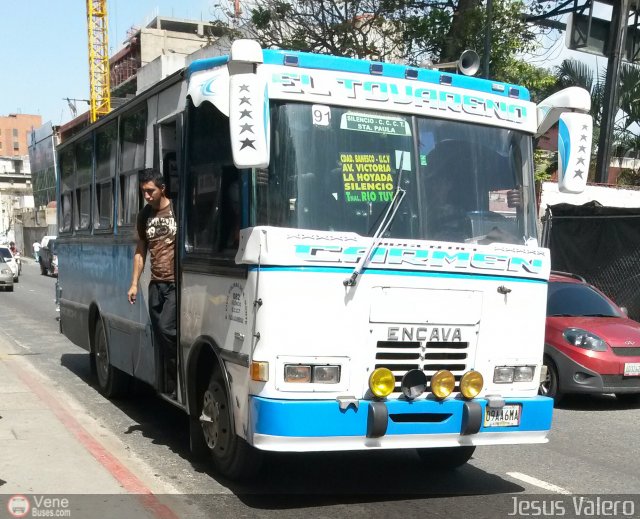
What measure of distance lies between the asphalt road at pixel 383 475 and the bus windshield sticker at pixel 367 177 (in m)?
2.15

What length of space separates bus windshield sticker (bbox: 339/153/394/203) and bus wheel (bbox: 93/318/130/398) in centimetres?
483

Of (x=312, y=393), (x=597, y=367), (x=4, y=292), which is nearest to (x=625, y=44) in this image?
(x=597, y=367)

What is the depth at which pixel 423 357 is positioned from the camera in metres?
6.07

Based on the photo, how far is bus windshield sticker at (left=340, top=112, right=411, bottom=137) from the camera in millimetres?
6195

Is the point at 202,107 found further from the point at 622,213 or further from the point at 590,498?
the point at 622,213

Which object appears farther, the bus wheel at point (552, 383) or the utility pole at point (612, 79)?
the utility pole at point (612, 79)

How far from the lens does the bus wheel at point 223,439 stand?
630 cm

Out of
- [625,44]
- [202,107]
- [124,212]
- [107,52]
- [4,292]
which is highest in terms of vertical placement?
[107,52]

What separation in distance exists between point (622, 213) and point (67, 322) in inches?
421

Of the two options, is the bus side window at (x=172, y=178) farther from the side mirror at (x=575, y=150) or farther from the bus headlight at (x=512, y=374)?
the side mirror at (x=575, y=150)

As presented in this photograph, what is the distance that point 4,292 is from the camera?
1155 inches

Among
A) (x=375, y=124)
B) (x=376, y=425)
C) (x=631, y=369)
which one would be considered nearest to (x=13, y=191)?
(x=631, y=369)

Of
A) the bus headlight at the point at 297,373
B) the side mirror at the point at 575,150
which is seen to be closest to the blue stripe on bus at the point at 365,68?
the side mirror at the point at 575,150

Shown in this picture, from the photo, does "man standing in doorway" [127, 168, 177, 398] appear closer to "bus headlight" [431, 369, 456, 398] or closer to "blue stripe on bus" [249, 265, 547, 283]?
"blue stripe on bus" [249, 265, 547, 283]
